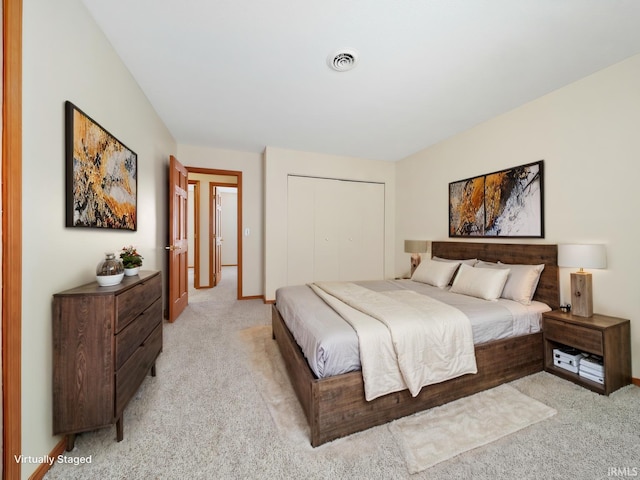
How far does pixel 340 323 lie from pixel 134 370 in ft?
4.37

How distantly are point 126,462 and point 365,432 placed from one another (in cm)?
128

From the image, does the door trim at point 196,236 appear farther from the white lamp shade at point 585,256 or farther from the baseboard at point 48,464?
the white lamp shade at point 585,256

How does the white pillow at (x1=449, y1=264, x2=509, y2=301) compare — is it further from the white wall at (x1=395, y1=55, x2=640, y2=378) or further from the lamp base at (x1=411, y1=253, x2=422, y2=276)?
the lamp base at (x1=411, y1=253, x2=422, y2=276)

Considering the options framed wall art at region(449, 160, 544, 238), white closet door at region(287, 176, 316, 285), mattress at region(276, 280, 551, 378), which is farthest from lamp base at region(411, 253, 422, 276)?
white closet door at region(287, 176, 316, 285)

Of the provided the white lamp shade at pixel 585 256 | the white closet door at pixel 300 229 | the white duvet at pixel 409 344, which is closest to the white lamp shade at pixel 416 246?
the white closet door at pixel 300 229

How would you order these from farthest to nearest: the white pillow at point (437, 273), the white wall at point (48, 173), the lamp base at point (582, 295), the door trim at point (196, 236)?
the door trim at point (196, 236) < the white pillow at point (437, 273) < the lamp base at point (582, 295) < the white wall at point (48, 173)

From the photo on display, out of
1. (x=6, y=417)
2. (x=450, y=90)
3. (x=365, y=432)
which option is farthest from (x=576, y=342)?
Answer: (x=6, y=417)

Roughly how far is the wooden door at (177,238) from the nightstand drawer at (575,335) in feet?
13.3

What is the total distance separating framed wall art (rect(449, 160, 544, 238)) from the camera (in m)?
2.62

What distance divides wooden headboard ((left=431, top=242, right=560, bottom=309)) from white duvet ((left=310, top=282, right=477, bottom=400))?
4.11 ft

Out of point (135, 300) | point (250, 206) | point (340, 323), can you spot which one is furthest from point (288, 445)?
point (250, 206)

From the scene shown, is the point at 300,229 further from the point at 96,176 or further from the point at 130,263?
the point at 96,176

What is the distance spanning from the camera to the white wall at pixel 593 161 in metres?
1.99

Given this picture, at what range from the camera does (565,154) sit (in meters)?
2.38
